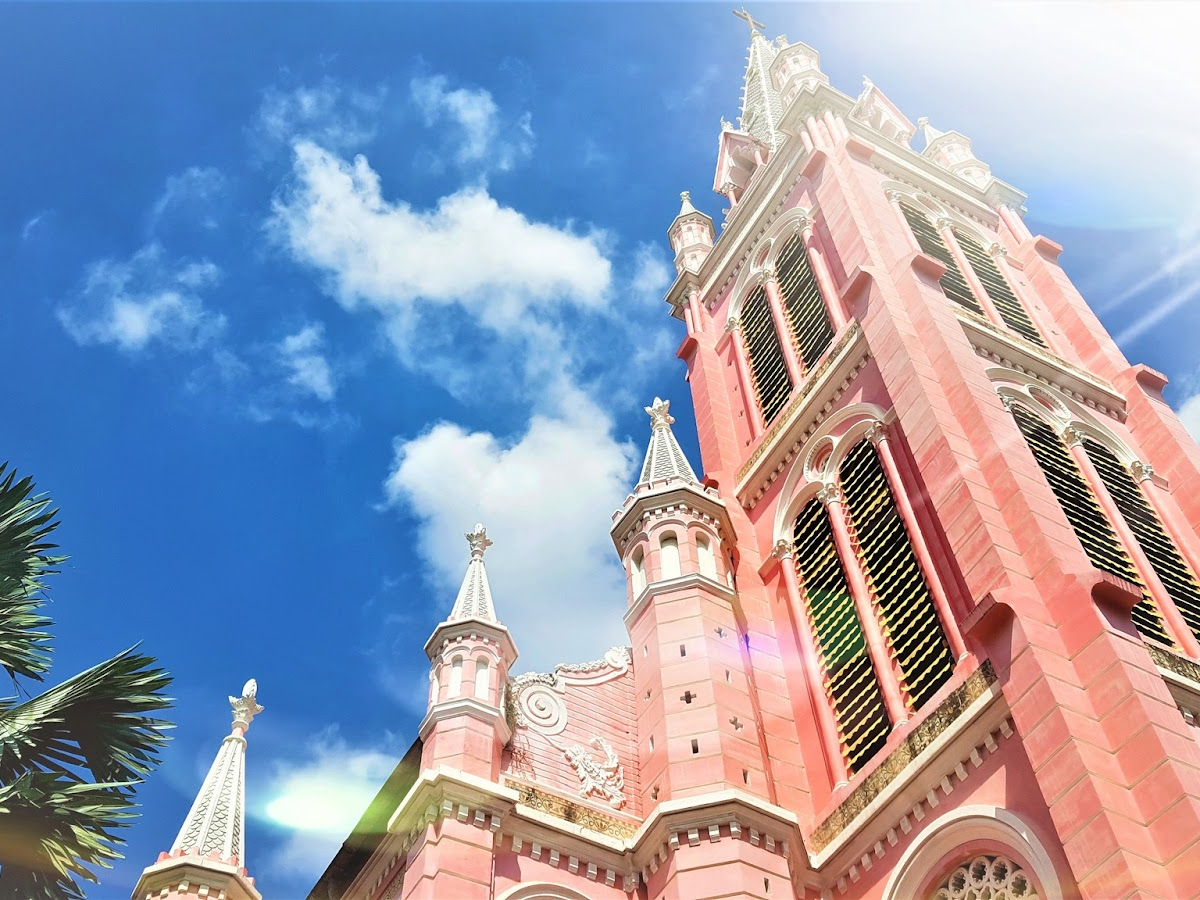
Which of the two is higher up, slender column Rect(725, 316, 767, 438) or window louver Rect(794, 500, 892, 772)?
slender column Rect(725, 316, 767, 438)

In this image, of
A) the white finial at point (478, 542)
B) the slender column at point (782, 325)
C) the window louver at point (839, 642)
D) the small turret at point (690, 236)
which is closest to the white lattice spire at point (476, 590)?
the white finial at point (478, 542)

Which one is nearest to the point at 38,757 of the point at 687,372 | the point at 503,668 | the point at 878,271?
the point at 503,668

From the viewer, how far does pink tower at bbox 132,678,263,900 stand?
701 inches

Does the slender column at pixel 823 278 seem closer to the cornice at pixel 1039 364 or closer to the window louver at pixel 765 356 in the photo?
the window louver at pixel 765 356

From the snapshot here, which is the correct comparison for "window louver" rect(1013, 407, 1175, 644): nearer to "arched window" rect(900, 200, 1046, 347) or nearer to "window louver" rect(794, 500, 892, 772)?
"window louver" rect(794, 500, 892, 772)

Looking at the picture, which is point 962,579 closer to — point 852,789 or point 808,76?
point 852,789

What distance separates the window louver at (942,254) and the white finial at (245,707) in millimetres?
15354

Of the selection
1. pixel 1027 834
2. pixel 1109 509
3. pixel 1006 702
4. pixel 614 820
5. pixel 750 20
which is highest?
pixel 750 20

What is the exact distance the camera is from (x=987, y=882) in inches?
522

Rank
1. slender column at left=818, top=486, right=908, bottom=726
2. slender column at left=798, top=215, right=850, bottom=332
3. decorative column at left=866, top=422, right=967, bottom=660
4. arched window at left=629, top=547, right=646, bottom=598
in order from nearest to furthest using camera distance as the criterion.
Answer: decorative column at left=866, top=422, right=967, bottom=660 → slender column at left=818, top=486, right=908, bottom=726 → arched window at left=629, top=547, right=646, bottom=598 → slender column at left=798, top=215, right=850, bottom=332

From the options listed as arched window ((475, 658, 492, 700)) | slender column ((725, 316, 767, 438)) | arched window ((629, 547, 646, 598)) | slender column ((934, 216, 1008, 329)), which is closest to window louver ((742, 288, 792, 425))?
slender column ((725, 316, 767, 438))

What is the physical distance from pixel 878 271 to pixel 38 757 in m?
15.7

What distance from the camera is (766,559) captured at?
21.8 metres

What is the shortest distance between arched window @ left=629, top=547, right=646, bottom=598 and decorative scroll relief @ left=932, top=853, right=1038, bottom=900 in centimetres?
793
